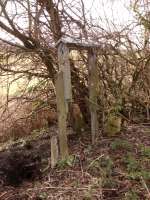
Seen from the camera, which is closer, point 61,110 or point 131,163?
point 131,163

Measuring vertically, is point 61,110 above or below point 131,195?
above

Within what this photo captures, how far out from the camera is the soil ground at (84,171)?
17.4 feet

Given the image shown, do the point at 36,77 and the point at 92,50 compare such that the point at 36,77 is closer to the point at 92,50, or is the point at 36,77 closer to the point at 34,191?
the point at 92,50

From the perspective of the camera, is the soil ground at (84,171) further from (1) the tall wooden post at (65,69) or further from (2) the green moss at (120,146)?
(1) the tall wooden post at (65,69)

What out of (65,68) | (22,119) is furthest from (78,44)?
(22,119)

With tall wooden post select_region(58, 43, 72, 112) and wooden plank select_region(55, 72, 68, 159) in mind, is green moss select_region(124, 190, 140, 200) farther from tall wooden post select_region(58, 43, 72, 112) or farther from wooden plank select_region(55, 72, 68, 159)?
tall wooden post select_region(58, 43, 72, 112)

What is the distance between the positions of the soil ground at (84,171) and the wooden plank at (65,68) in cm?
95

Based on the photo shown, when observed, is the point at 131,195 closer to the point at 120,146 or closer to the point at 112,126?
the point at 120,146

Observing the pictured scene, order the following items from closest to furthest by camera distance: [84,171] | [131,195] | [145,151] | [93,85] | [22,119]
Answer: [131,195]
[84,171]
[145,151]
[93,85]
[22,119]

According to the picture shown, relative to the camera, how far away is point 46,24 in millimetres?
7367

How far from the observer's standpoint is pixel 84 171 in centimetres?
590

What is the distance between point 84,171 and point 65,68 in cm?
152

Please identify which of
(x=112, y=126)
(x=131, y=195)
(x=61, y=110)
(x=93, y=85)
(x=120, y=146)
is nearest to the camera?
(x=131, y=195)

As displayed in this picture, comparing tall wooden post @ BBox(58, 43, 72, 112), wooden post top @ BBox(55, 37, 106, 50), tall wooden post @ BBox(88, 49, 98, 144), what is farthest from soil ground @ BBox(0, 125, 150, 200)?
wooden post top @ BBox(55, 37, 106, 50)
